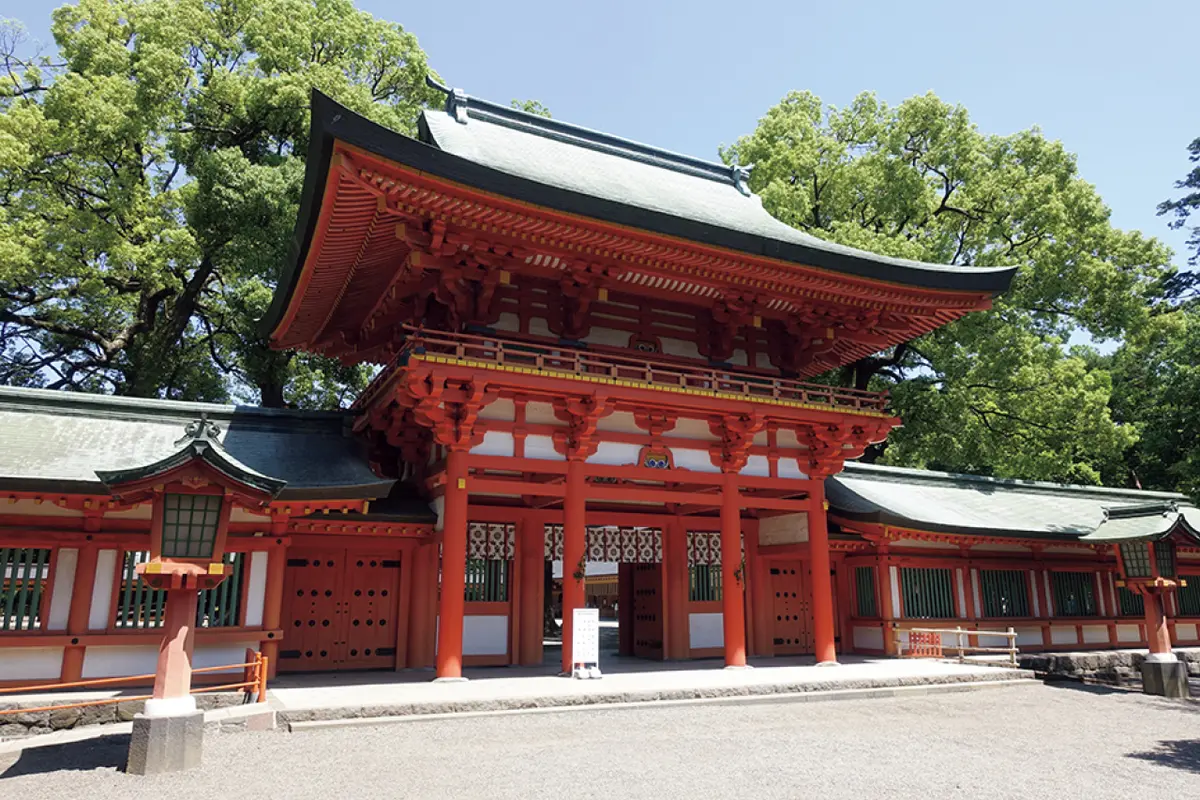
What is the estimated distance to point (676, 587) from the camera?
17203mm

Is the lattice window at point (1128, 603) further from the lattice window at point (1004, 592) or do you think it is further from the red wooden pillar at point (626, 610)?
the red wooden pillar at point (626, 610)

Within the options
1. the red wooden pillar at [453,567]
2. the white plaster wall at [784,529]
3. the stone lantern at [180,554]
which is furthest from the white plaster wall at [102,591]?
the white plaster wall at [784,529]

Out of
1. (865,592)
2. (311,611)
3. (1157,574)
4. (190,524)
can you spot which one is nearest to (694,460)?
(865,592)

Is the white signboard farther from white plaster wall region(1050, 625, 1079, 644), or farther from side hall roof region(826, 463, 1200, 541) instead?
white plaster wall region(1050, 625, 1079, 644)

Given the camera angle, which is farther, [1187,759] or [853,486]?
[853,486]

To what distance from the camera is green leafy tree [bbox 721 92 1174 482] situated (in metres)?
24.3

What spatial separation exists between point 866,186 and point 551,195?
19.1 meters

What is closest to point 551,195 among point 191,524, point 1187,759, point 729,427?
point 729,427

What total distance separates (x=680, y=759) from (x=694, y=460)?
732 cm

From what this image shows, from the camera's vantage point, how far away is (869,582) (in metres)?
17.9

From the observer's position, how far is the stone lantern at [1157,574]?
14375 mm

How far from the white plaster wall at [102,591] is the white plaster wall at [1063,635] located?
2000 cm

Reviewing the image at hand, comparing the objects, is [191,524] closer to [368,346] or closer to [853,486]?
[368,346]

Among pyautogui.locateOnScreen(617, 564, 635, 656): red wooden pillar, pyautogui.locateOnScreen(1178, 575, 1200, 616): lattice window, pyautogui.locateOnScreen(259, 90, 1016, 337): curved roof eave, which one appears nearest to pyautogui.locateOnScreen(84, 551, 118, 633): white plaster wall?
pyautogui.locateOnScreen(259, 90, 1016, 337): curved roof eave
